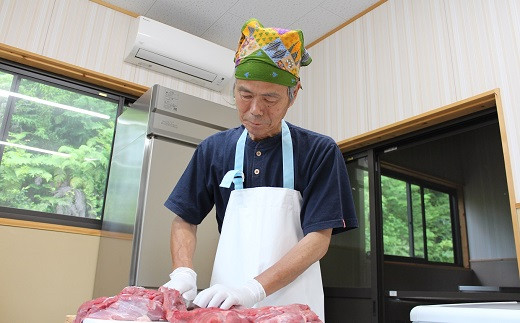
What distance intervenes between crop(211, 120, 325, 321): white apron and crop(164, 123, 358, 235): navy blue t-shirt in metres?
0.04

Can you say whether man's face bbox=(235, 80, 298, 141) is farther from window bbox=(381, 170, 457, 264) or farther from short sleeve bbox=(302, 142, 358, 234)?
window bbox=(381, 170, 457, 264)

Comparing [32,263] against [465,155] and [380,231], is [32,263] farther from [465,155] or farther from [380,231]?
[465,155]

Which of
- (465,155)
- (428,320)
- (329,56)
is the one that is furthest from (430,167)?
(428,320)

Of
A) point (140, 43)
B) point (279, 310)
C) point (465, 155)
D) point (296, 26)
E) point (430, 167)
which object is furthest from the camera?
point (296, 26)

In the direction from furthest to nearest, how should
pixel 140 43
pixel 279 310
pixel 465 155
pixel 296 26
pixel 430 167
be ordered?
pixel 296 26, pixel 140 43, pixel 430 167, pixel 465 155, pixel 279 310

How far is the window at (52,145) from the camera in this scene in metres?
2.86

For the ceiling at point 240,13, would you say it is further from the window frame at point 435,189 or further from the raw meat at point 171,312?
the raw meat at point 171,312

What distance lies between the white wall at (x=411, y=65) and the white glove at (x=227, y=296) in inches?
65.2

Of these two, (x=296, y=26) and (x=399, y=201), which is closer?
(x=399, y=201)

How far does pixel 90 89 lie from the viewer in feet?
10.6

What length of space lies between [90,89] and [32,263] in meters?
1.31

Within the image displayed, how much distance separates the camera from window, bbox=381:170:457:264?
2.66 metres

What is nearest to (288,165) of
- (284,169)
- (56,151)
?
(284,169)

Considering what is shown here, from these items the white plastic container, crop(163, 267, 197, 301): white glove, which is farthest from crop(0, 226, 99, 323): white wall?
the white plastic container
